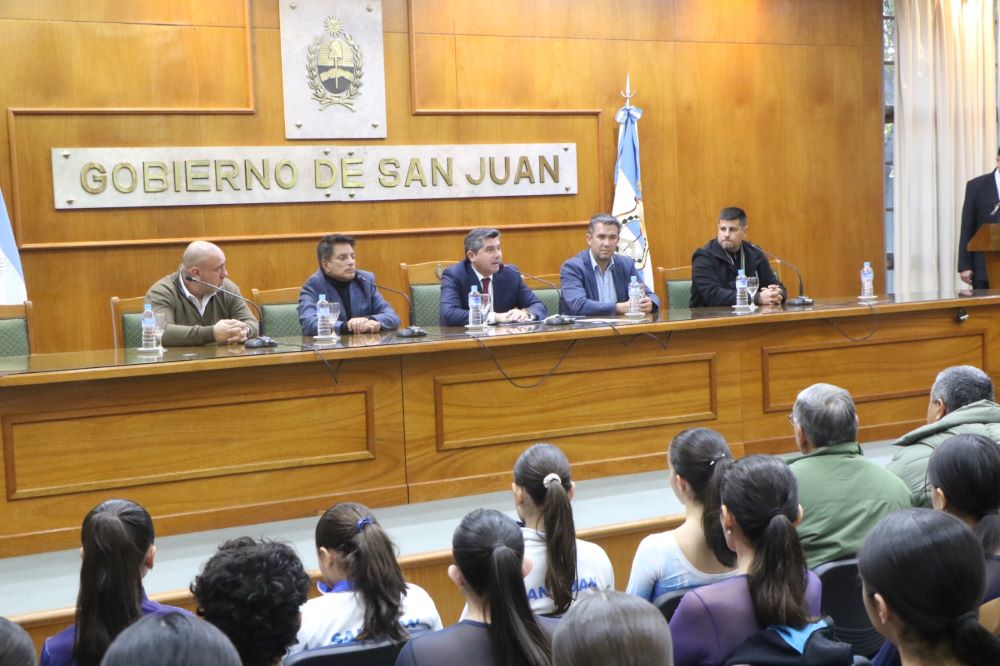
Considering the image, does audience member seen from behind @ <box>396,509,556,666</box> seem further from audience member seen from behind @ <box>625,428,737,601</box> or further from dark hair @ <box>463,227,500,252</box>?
dark hair @ <box>463,227,500,252</box>

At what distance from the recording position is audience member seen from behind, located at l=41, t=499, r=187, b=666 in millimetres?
1839

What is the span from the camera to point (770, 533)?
1849 millimetres

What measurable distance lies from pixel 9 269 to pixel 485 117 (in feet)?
9.09

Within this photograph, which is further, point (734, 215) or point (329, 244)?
point (734, 215)

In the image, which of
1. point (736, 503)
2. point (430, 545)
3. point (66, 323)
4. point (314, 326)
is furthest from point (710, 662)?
point (66, 323)

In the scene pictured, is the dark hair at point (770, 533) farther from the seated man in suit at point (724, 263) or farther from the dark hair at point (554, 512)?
the seated man in suit at point (724, 263)

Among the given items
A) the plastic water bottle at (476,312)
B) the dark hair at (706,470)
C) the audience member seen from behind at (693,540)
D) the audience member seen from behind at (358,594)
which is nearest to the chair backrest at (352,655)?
the audience member seen from behind at (358,594)

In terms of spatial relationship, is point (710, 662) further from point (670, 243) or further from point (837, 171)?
point (837, 171)

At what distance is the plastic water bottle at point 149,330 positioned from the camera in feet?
13.0

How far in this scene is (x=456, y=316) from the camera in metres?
4.89

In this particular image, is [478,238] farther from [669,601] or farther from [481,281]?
[669,601]

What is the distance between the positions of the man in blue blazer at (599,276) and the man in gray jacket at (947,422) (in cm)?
213

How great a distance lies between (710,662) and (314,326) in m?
3.20

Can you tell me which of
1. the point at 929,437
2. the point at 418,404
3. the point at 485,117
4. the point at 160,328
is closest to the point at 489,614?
the point at 929,437
